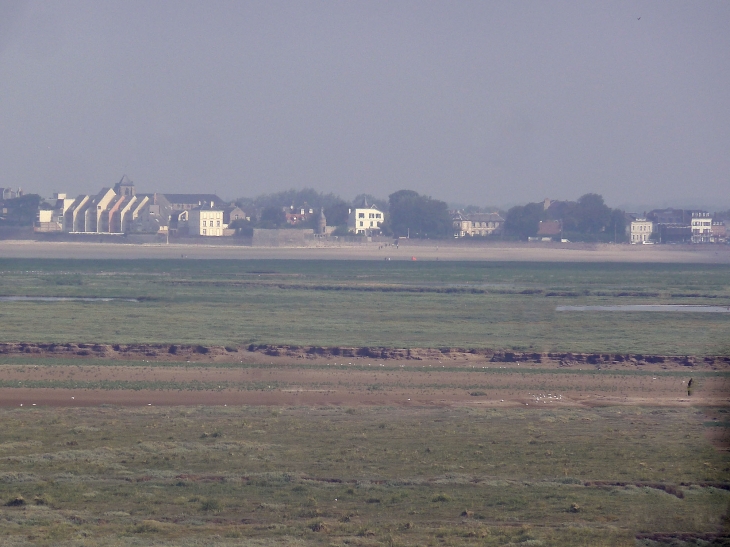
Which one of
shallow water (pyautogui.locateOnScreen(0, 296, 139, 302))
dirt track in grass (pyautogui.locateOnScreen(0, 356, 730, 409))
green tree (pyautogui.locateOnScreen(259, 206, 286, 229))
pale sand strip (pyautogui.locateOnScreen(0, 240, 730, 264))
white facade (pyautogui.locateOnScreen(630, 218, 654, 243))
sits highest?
green tree (pyautogui.locateOnScreen(259, 206, 286, 229))

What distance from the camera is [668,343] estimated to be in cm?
3067

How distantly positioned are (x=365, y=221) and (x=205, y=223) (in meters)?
31.0

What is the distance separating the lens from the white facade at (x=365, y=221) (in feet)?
525

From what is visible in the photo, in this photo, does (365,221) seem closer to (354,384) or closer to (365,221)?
(365,221)

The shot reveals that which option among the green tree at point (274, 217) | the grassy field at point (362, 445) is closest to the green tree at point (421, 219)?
the green tree at point (274, 217)

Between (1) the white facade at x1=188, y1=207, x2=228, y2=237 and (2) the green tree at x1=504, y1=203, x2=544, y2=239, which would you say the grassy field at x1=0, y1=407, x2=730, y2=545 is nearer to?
(1) the white facade at x1=188, y1=207, x2=228, y2=237

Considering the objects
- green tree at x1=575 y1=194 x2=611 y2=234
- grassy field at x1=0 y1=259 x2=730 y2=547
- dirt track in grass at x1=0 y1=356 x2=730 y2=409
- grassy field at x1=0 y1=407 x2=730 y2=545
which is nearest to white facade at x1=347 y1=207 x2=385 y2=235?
green tree at x1=575 y1=194 x2=611 y2=234

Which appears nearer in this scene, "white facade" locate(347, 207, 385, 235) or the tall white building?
the tall white building

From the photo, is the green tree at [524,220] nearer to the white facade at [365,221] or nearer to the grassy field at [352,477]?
the white facade at [365,221]

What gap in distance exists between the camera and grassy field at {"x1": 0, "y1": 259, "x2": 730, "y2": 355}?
30750 mm

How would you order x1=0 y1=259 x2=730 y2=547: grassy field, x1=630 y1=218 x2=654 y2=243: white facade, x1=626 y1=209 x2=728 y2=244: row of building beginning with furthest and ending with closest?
1. x1=630 y1=218 x2=654 y2=243: white facade
2. x1=626 y1=209 x2=728 y2=244: row of building
3. x1=0 y1=259 x2=730 y2=547: grassy field

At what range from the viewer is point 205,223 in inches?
5778

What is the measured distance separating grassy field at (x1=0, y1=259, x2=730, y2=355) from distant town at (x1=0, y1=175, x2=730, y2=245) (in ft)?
266

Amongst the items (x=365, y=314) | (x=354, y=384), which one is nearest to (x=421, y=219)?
(x=365, y=314)
